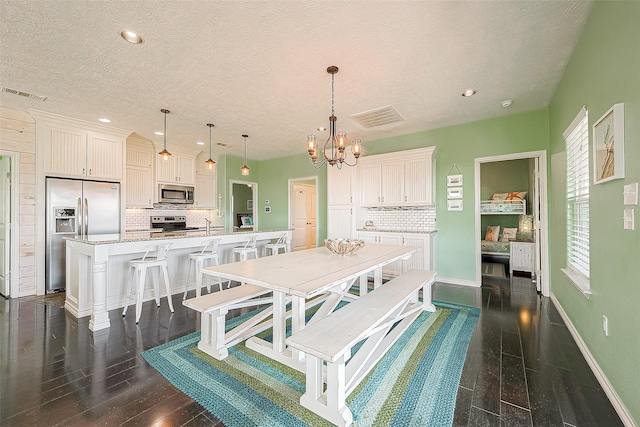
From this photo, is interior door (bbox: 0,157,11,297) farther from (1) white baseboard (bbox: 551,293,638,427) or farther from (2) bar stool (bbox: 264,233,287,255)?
(1) white baseboard (bbox: 551,293,638,427)

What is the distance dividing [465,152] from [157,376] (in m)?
4.82

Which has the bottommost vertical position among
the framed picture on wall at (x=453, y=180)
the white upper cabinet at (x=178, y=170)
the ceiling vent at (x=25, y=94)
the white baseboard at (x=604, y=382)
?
the white baseboard at (x=604, y=382)

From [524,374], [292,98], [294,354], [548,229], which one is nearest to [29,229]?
[292,98]

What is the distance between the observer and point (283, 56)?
256cm

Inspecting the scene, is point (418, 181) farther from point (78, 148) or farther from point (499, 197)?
point (78, 148)

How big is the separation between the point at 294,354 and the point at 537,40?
3.27m

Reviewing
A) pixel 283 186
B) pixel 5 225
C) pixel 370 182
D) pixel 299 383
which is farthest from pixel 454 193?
pixel 5 225

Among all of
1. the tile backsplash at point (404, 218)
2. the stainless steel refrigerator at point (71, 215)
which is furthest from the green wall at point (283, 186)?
the stainless steel refrigerator at point (71, 215)

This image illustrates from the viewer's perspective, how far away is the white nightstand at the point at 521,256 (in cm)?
500

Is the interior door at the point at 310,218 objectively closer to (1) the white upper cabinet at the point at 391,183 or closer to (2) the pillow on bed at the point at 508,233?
(1) the white upper cabinet at the point at 391,183

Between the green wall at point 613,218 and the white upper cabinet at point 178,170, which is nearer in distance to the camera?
the green wall at point 613,218

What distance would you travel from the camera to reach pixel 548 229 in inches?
149

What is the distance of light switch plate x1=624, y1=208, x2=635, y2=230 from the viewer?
148 centimetres

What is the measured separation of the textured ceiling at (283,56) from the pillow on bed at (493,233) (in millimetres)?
3259
